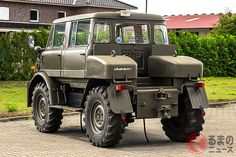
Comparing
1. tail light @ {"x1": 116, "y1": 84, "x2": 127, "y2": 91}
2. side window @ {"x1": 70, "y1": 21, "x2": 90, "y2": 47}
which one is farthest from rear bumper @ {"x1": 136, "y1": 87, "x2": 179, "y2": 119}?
side window @ {"x1": 70, "y1": 21, "x2": 90, "y2": 47}

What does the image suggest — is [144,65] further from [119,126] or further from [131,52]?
[119,126]

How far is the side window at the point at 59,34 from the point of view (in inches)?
539

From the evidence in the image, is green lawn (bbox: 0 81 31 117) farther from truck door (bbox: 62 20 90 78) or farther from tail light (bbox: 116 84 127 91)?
tail light (bbox: 116 84 127 91)

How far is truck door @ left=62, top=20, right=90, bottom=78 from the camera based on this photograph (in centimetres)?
1244

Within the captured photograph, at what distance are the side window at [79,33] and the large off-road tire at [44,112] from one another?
150 cm

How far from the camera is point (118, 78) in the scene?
37.8 ft

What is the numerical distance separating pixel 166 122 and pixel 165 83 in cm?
93

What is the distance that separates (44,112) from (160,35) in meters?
3.31

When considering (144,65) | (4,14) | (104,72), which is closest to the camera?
(104,72)

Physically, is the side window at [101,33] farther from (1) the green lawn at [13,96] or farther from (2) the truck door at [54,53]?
(1) the green lawn at [13,96]

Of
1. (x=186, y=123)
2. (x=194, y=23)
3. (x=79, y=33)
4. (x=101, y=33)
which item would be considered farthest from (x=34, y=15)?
(x=186, y=123)

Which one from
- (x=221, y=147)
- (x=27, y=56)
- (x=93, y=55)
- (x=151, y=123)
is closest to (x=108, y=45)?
(x=93, y=55)

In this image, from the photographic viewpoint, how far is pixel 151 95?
11914 mm

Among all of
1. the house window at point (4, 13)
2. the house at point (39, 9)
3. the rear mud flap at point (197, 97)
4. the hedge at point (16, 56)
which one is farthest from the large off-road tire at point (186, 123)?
the house window at point (4, 13)
